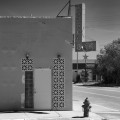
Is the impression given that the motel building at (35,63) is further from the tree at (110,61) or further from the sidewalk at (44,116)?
the tree at (110,61)

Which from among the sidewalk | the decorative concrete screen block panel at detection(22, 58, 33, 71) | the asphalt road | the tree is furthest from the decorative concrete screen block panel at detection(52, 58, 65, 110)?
the tree

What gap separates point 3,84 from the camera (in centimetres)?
1873

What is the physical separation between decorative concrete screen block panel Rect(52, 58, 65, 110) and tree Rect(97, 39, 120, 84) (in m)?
42.5

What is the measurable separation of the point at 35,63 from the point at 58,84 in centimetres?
169

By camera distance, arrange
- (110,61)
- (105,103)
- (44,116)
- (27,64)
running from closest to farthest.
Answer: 1. (44,116)
2. (27,64)
3. (105,103)
4. (110,61)

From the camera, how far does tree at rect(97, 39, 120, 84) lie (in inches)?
2422

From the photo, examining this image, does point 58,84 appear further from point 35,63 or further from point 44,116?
point 44,116

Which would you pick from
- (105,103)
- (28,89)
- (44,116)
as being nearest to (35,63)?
(28,89)

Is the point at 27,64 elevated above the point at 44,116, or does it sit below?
above

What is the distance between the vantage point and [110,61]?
61.9 metres

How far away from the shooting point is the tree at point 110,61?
61.5 metres

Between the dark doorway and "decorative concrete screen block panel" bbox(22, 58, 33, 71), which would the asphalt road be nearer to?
the dark doorway

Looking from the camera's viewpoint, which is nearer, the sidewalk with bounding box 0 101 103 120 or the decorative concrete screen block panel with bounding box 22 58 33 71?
the sidewalk with bounding box 0 101 103 120

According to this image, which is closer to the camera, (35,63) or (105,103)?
(35,63)
